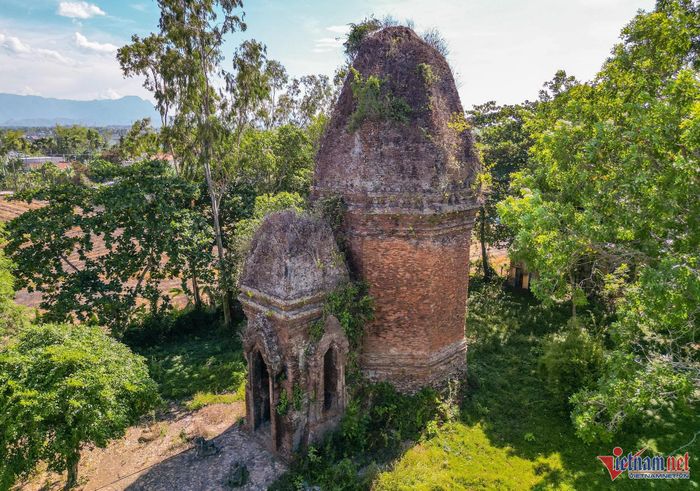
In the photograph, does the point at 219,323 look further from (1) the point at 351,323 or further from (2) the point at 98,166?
(1) the point at 351,323

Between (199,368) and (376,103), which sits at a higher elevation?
(376,103)

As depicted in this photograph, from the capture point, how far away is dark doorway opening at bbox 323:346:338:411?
11.4m

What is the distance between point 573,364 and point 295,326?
28.7 feet

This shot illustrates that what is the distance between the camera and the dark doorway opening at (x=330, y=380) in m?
11.4

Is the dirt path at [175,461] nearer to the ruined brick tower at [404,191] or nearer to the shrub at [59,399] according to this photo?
the shrub at [59,399]

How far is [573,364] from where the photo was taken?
43.2 ft

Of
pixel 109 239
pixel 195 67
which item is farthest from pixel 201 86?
pixel 109 239

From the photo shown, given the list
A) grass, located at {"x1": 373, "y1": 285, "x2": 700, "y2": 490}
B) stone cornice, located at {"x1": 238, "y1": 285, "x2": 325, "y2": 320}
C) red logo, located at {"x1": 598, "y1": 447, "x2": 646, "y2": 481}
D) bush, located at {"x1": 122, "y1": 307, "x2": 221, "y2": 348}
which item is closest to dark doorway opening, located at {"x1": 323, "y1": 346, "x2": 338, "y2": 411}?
stone cornice, located at {"x1": 238, "y1": 285, "x2": 325, "y2": 320}

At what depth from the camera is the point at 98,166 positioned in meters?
19.6

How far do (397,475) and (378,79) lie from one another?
9.99 metres

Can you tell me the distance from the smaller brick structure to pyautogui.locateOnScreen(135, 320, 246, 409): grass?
456cm

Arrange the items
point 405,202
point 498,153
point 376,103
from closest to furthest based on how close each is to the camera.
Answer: point 405,202
point 376,103
point 498,153

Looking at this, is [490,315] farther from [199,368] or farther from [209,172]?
[209,172]

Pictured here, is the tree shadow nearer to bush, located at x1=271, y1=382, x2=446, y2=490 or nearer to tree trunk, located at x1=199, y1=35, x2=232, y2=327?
bush, located at x1=271, y1=382, x2=446, y2=490
